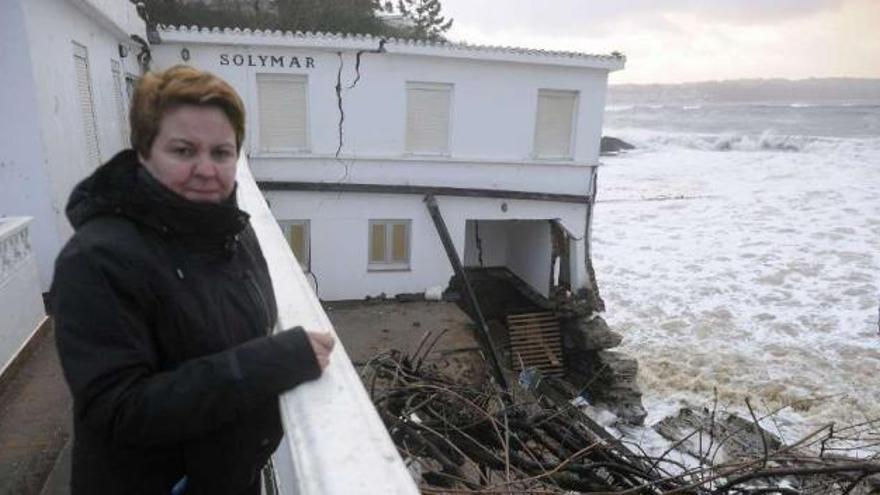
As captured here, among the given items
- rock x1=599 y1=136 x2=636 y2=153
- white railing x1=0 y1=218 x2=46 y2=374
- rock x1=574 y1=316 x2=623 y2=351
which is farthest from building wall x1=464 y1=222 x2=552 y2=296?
rock x1=599 y1=136 x2=636 y2=153

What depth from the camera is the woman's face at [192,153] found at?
150cm

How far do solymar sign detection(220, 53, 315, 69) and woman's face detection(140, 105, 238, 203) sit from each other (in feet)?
38.3

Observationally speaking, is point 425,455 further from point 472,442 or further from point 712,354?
point 712,354

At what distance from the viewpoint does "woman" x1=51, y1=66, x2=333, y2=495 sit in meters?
1.28

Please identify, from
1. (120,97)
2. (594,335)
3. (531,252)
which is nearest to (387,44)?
(120,97)

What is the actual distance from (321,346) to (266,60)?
12.0 metres

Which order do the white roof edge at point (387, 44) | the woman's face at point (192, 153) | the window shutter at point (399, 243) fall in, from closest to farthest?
the woman's face at point (192, 153) < the white roof edge at point (387, 44) < the window shutter at point (399, 243)

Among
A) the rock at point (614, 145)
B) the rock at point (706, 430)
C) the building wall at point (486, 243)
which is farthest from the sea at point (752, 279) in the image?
the rock at point (614, 145)

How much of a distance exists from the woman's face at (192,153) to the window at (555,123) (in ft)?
41.9

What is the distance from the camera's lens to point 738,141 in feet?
176

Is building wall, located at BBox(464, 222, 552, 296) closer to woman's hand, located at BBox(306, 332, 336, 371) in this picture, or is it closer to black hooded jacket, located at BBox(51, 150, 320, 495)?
woman's hand, located at BBox(306, 332, 336, 371)

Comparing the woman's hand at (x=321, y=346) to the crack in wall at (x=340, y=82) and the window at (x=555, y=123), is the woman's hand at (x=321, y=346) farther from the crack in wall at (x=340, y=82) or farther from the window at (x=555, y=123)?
the window at (x=555, y=123)

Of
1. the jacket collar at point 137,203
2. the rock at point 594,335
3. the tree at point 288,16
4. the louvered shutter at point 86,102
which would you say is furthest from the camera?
the tree at point 288,16

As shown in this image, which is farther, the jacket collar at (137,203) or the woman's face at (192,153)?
the woman's face at (192,153)
